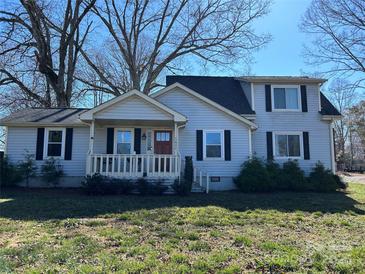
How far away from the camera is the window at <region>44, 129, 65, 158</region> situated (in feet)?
45.9

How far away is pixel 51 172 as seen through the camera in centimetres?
1342

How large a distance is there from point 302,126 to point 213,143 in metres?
5.14

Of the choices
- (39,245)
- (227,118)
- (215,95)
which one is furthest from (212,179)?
(39,245)

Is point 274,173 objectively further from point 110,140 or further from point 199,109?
point 110,140

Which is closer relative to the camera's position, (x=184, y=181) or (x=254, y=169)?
(x=184, y=181)

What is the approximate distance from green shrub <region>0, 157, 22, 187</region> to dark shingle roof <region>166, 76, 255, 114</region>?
964cm

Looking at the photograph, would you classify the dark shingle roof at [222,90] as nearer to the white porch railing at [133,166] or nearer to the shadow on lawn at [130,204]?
the white porch railing at [133,166]

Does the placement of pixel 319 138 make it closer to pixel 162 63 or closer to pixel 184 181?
pixel 184 181

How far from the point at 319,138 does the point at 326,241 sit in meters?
11.3

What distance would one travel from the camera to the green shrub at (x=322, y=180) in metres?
14.1

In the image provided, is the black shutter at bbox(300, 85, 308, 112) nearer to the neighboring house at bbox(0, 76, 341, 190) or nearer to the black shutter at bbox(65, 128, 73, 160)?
the neighboring house at bbox(0, 76, 341, 190)

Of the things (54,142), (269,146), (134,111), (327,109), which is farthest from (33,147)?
(327,109)

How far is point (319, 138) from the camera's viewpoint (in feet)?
52.0

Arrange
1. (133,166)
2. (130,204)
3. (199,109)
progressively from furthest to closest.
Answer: (199,109) < (133,166) < (130,204)
